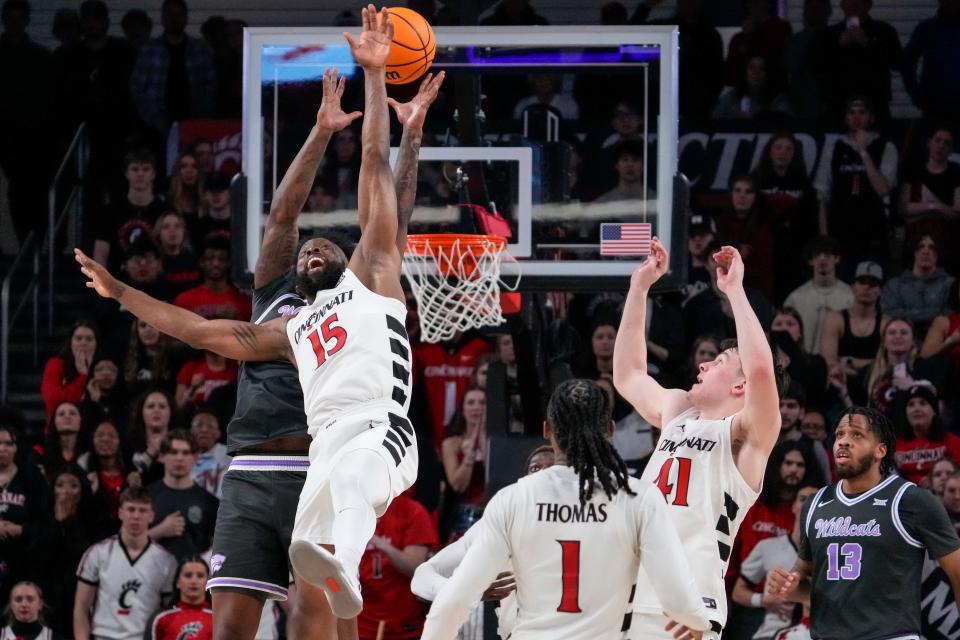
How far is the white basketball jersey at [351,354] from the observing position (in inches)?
267

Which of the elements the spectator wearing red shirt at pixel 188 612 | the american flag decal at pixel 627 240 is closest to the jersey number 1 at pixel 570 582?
the american flag decal at pixel 627 240

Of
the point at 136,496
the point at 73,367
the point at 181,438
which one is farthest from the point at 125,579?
the point at 73,367

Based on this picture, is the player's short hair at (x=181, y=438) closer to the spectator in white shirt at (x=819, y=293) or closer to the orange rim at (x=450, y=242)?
the orange rim at (x=450, y=242)

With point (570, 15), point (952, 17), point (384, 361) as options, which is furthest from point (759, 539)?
point (570, 15)

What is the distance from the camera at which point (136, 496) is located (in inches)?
458

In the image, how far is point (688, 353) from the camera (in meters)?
12.8

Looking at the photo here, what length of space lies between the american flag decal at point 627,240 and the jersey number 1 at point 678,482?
10.5 ft

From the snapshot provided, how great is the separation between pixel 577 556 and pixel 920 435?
6.52m

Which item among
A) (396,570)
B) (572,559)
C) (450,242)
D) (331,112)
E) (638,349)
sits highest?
(331,112)

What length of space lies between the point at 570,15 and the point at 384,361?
37.1 feet

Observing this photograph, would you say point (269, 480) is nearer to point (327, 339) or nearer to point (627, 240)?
point (327, 339)

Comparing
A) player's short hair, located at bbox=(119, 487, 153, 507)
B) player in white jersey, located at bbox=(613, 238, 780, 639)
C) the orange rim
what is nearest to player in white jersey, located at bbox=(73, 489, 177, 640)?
player's short hair, located at bbox=(119, 487, 153, 507)

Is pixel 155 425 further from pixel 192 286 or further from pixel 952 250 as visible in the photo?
pixel 952 250

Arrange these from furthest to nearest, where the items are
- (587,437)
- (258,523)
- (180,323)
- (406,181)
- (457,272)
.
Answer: (457,272), (406,181), (258,523), (180,323), (587,437)
